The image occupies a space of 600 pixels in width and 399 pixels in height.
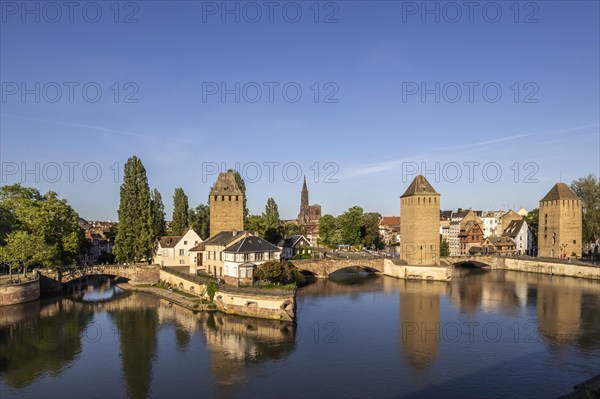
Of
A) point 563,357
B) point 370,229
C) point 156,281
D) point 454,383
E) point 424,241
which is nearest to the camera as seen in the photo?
point 454,383

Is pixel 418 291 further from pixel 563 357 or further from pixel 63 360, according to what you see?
pixel 63 360

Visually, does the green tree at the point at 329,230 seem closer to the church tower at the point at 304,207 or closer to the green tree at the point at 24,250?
the green tree at the point at 24,250

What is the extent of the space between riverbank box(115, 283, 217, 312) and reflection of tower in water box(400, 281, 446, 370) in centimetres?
1785

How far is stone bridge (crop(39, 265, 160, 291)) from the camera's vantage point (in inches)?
2088

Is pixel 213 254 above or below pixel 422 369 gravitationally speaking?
above

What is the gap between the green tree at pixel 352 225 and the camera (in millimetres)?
91688

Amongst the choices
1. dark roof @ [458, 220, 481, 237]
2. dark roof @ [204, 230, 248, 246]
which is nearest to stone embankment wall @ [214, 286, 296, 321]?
dark roof @ [204, 230, 248, 246]

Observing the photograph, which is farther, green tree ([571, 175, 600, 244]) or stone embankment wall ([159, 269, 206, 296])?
green tree ([571, 175, 600, 244])

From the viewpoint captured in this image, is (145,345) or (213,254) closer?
(145,345)

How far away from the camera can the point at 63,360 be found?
2934 centimetres

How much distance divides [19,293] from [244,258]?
22.7 m

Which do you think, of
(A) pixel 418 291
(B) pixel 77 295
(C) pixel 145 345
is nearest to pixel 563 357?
(A) pixel 418 291

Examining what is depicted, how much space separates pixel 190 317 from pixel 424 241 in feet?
121

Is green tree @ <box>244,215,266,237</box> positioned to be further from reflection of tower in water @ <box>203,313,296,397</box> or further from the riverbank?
reflection of tower in water @ <box>203,313,296,397</box>
